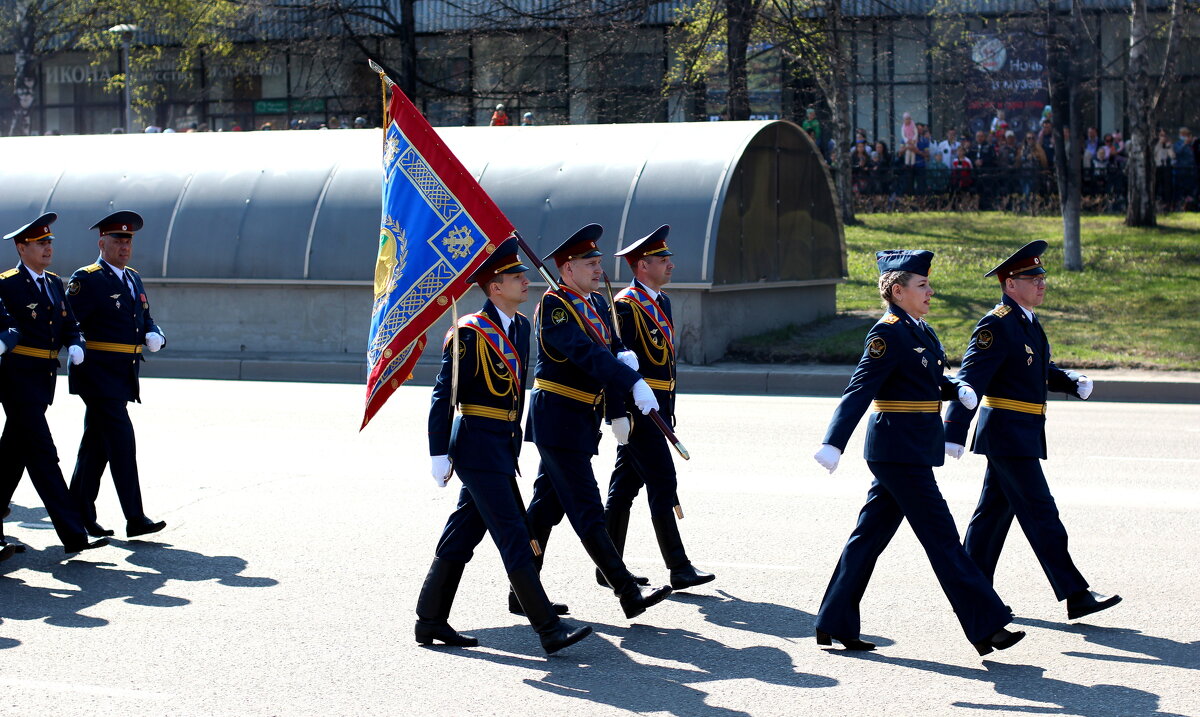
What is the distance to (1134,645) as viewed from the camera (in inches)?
244

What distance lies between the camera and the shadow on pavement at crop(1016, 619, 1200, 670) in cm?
595

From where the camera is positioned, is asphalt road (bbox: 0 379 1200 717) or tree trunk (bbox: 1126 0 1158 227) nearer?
asphalt road (bbox: 0 379 1200 717)

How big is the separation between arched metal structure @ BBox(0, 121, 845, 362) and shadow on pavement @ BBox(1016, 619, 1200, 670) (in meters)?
11.0

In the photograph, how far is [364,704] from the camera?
5.54 m

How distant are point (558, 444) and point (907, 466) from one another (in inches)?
62.8

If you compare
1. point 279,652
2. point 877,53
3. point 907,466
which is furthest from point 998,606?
point 877,53

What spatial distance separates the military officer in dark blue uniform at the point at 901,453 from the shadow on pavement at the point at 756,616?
281mm

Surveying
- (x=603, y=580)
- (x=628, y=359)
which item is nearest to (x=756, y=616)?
(x=603, y=580)

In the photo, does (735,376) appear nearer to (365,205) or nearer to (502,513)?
(365,205)

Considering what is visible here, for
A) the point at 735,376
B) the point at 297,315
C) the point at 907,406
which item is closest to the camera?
the point at 907,406

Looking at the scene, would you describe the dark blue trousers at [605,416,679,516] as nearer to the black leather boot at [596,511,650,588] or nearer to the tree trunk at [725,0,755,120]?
the black leather boot at [596,511,650,588]

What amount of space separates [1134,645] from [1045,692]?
0.84 meters

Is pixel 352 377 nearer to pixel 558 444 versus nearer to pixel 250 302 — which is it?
pixel 250 302

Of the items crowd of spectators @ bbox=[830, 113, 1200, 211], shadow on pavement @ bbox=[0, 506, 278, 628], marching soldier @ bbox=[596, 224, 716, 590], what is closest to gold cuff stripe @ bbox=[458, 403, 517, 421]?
marching soldier @ bbox=[596, 224, 716, 590]
